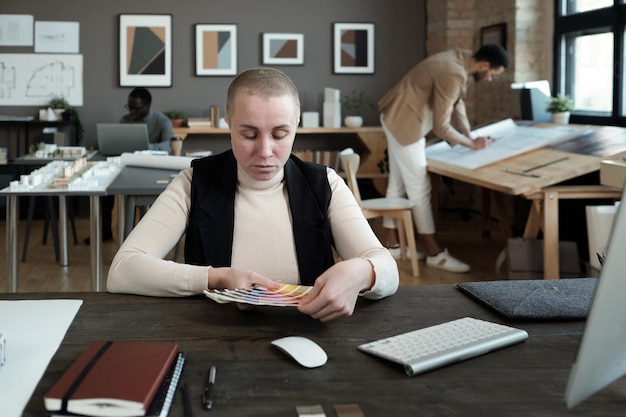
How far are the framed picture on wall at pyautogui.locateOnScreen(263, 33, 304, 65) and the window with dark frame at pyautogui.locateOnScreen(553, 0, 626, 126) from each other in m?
2.67

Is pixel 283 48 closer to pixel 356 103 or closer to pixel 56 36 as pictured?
pixel 356 103

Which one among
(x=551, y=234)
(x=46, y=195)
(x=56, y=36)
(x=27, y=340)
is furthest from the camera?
(x=56, y=36)

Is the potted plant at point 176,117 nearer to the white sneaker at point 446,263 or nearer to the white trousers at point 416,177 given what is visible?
the white trousers at point 416,177

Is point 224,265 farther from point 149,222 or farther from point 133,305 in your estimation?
point 133,305

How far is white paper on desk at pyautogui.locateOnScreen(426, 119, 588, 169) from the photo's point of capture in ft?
17.5

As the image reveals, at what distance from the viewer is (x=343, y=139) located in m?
8.47

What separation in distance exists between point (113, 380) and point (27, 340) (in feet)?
1.25

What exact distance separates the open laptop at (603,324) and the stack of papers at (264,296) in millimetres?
730

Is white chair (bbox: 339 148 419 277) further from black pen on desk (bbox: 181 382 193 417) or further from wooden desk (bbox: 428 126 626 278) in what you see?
black pen on desk (bbox: 181 382 193 417)

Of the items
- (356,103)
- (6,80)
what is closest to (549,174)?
(356,103)

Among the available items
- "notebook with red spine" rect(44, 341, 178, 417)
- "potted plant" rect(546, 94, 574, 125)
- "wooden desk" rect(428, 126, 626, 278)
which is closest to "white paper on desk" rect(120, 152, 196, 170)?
"wooden desk" rect(428, 126, 626, 278)

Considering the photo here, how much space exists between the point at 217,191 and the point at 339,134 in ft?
21.1

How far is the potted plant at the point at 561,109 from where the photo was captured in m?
5.91

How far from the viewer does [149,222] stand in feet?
6.41
